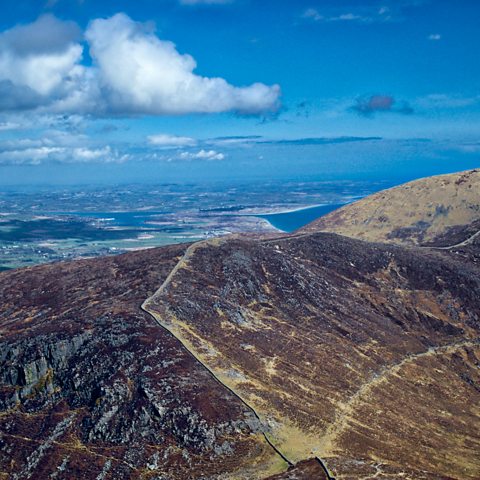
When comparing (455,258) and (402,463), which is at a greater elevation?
(455,258)

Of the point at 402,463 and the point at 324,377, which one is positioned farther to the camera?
the point at 324,377

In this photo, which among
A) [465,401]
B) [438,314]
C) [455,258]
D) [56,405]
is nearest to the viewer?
[56,405]

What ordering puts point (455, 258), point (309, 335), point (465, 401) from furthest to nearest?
point (455, 258), point (309, 335), point (465, 401)

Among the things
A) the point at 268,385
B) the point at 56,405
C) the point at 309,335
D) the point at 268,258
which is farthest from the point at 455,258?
the point at 56,405

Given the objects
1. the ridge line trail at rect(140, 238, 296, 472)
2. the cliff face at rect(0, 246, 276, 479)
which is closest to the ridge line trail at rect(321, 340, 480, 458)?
the ridge line trail at rect(140, 238, 296, 472)

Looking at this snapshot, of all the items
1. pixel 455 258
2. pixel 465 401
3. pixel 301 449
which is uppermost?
pixel 455 258

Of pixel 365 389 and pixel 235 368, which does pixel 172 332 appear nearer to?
pixel 235 368

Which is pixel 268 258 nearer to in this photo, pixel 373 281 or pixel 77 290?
pixel 373 281
